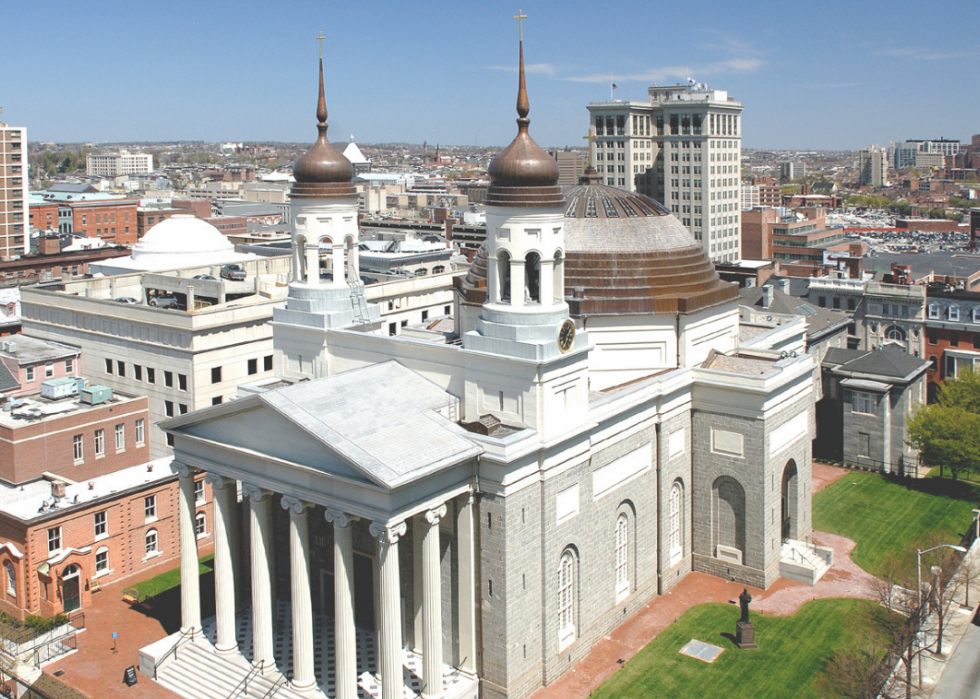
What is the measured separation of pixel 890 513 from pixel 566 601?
88.0 ft

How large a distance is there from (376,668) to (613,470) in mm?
12672

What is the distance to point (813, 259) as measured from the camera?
16775 cm

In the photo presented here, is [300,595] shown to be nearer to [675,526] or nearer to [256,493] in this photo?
[256,493]

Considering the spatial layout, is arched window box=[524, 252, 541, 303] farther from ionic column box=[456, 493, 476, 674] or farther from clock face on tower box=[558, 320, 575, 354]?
ionic column box=[456, 493, 476, 674]

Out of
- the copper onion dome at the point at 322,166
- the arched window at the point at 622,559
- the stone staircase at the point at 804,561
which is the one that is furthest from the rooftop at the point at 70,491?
the stone staircase at the point at 804,561

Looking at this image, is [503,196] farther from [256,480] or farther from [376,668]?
[376,668]

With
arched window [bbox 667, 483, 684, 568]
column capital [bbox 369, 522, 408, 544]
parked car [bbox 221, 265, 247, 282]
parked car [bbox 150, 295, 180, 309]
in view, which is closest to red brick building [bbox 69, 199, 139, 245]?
parked car [bbox 221, 265, 247, 282]

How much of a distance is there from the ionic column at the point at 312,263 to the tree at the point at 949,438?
40.9 metres

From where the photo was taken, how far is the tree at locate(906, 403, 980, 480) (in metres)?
62.3

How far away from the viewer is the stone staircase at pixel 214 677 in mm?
38156

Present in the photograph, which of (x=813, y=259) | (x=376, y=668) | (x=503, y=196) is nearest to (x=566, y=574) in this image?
(x=376, y=668)

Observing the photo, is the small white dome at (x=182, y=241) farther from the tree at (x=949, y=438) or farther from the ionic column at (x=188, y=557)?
the tree at (x=949, y=438)

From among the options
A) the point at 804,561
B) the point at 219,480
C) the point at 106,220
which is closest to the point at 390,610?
the point at 219,480

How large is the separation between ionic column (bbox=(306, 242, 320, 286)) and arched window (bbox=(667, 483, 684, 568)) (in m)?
19.5
